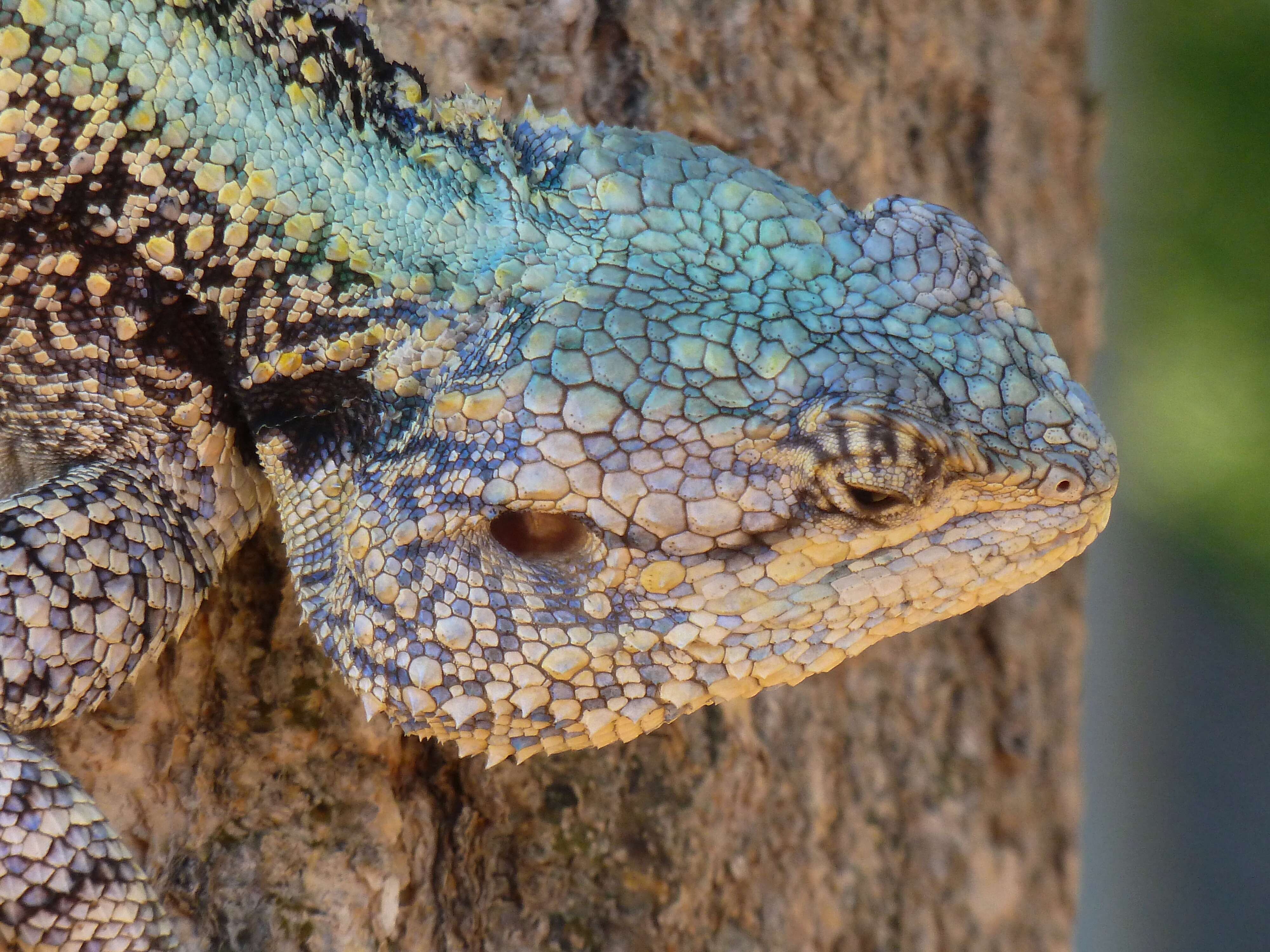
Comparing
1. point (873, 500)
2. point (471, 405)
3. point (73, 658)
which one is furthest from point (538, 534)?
point (73, 658)

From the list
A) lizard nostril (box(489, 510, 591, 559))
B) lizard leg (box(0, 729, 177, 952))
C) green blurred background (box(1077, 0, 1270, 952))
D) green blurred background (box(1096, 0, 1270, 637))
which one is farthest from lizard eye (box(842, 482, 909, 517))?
green blurred background (box(1096, 0, 1270, 637))

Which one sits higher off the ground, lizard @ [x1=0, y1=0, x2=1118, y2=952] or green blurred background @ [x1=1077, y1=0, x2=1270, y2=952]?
green blurred background @ [x1=1077, y1=0, x2=1270, y2=952]

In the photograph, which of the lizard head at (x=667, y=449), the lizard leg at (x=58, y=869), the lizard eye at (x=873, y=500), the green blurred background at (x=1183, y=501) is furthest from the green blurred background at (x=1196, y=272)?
the lizard leg at (x=58, y=869)

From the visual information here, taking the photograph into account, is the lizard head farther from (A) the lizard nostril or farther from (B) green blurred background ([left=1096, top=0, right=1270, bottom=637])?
(B) green blurred background ([left=1096, top=0, right=1270, bottom=637])

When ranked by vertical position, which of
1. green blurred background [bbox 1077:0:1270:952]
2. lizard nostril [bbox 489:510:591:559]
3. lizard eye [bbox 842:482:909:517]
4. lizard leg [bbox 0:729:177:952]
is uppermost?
green blurred background [bbox 1077:0:1270:952]

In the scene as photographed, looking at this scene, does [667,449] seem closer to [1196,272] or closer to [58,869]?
[58,869]

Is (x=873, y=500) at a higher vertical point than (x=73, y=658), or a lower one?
higher

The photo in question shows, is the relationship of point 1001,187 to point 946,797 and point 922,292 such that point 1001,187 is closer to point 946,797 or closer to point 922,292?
point 946,797

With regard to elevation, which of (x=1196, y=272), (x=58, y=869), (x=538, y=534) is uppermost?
(x=1196, y=272)
